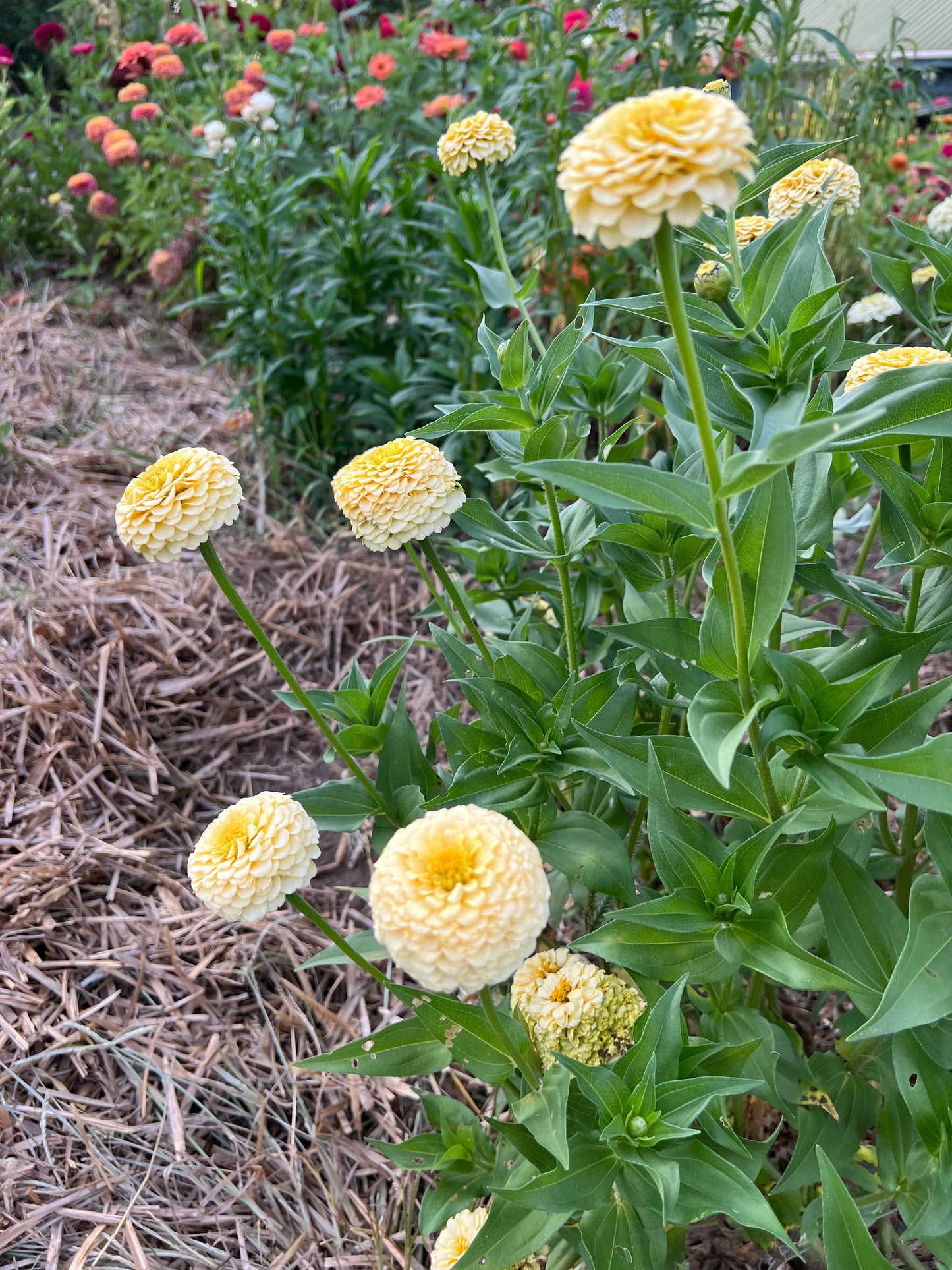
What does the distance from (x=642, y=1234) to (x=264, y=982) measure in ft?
2.83

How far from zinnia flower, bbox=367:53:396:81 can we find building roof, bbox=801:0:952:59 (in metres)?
2.46

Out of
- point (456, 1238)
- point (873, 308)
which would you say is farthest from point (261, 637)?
point (873, 308)

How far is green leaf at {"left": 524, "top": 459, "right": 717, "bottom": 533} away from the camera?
0.67m

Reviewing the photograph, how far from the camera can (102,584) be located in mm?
2117

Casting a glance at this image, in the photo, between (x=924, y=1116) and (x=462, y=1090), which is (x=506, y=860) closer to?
(x=924, y=1116)

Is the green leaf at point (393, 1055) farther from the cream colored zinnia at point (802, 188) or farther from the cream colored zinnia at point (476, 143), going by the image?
the cream colored zinnia at point (476, 143)

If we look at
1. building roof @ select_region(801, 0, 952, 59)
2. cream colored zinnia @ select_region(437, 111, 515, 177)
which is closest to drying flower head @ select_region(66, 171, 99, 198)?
cream colored zinnia @ select_region(437, 111, 515, 177)

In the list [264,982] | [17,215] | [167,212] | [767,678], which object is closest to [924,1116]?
[767,678]

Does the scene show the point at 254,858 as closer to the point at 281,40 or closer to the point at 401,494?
the point at 401,494

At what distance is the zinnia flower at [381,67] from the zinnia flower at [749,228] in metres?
2.20

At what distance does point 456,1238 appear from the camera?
100 centimetres

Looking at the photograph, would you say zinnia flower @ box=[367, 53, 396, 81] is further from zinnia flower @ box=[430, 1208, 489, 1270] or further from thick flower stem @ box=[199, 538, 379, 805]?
zinnia flower @ box=[430, 1208, 489, 1270]

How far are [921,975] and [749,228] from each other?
95 cm

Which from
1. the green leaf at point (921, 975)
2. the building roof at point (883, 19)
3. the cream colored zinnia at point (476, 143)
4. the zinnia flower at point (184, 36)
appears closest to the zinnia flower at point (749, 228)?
the cream colored zinnia at point (476, 143)
